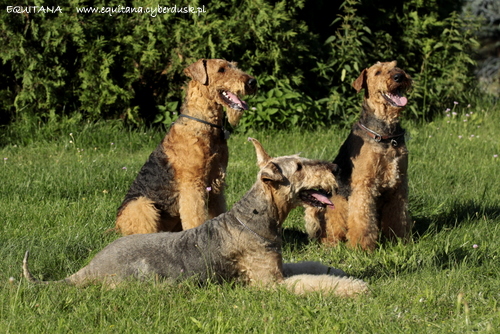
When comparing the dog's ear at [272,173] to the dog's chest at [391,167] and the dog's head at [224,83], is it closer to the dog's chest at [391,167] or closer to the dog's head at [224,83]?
the dog's head at [224,83]

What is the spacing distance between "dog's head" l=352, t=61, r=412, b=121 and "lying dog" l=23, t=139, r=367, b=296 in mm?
1862

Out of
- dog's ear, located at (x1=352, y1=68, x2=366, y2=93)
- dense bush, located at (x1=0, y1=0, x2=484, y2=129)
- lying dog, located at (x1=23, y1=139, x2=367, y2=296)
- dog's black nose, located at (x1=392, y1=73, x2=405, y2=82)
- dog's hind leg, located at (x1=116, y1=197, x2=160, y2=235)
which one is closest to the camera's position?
lying dog, located at (x1=23, y1=139, x2=367, y2=296)

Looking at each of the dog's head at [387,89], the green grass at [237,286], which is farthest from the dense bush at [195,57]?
the dog's head at [387,89]

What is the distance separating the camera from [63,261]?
5332mm

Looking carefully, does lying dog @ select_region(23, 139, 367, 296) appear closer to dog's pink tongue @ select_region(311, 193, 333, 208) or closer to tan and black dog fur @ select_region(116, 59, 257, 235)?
dog's pink tongue @ select_region(311, 193, 333, 208)

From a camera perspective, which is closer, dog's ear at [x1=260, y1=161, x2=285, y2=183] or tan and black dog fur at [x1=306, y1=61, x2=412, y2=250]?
dog's ear at [x1=260, y1=161, x2=285, y2=183]

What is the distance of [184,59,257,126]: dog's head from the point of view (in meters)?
6.08

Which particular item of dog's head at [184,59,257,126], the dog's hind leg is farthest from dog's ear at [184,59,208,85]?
the dog's hind leg

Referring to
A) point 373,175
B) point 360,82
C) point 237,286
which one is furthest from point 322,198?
point 360,82

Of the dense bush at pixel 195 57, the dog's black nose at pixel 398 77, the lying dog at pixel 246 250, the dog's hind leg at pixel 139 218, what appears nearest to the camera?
the lying dog at pixel 246 250

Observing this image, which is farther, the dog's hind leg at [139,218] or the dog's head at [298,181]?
the dog's hind leg at [139,218]

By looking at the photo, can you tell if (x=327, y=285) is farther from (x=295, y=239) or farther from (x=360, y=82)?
(x=360, y=82)

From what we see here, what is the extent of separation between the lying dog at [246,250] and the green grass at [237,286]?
146 mm

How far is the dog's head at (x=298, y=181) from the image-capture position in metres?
4.48
